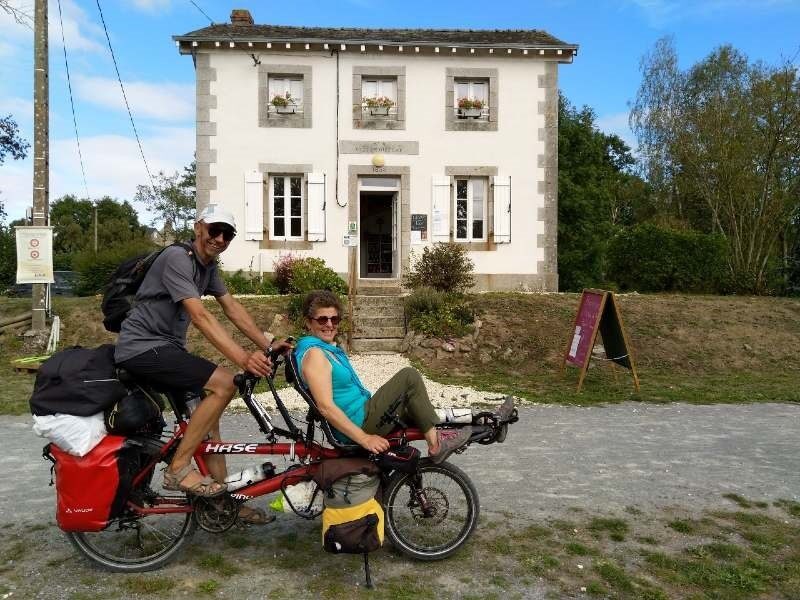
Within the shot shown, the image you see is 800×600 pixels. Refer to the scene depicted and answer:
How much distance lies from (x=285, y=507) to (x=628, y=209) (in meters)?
34.0

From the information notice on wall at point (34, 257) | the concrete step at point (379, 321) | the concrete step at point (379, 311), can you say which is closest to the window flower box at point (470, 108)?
the concrete step at point (379, 311)

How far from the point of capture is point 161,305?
3344 mm

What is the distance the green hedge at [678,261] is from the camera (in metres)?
14.6

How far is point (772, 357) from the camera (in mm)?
10500

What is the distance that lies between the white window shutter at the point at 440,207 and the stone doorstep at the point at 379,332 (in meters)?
4.03

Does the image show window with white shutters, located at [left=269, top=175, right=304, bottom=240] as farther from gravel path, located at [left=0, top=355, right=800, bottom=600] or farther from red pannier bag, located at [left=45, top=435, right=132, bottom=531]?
red pannier bag, located at [left=45, top=435, right=132, bottom=531]

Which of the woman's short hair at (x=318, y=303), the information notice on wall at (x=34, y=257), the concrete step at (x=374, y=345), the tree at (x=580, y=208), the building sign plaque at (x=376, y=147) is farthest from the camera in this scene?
the tree at (x=580, y=208)

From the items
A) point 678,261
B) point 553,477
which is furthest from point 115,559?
point 678,261

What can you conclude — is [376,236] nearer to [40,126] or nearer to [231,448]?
[40,126]

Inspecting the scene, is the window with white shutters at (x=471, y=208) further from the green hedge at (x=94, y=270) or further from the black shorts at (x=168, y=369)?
the black shorts at (x=168, y=369)

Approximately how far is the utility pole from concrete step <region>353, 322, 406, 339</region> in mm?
5369

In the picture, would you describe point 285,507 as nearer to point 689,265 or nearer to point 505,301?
point 505,301

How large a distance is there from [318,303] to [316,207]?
38.2ft

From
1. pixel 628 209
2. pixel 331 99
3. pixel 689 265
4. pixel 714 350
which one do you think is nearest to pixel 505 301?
pixel 714 350
